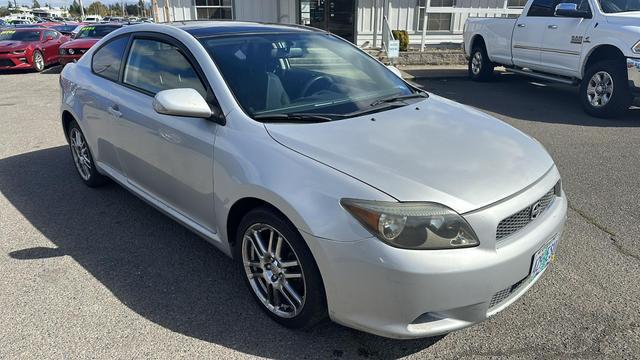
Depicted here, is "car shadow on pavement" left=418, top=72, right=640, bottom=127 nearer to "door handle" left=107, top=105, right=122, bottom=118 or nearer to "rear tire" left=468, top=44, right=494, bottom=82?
"rear tire" left=468, top=44, right=494, bottom=82

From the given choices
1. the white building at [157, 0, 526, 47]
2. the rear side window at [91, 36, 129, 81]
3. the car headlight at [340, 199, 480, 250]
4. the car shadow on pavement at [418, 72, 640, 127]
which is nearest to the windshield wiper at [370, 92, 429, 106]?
the car headlight at [340, 199, 480, 250]

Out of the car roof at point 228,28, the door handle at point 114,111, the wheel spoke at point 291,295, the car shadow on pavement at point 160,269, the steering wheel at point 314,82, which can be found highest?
the car roof at point 228,28

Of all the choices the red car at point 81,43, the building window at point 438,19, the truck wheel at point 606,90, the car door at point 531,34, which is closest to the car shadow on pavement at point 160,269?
the truck wheel at point 606,90

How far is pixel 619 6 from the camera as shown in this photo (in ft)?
25.4

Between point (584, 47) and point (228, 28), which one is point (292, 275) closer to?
point (228, 28)

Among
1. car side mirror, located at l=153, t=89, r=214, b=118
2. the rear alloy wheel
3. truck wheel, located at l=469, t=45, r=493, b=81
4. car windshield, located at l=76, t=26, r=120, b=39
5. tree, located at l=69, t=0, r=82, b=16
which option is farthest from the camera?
tree, located at l=69, t=0, r=82, b=16

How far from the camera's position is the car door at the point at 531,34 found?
9039mm

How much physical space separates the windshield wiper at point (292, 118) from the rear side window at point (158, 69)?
0.49 m

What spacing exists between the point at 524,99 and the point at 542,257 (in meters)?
7.71

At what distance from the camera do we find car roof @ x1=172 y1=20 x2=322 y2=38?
3424 mm

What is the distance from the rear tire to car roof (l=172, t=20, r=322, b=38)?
8.31 m

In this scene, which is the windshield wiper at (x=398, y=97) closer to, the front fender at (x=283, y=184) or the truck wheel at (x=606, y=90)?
the front fender at (x=283, y=184)

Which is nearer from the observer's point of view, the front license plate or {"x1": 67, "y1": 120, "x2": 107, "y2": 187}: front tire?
the front license plate

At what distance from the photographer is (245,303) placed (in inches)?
118
